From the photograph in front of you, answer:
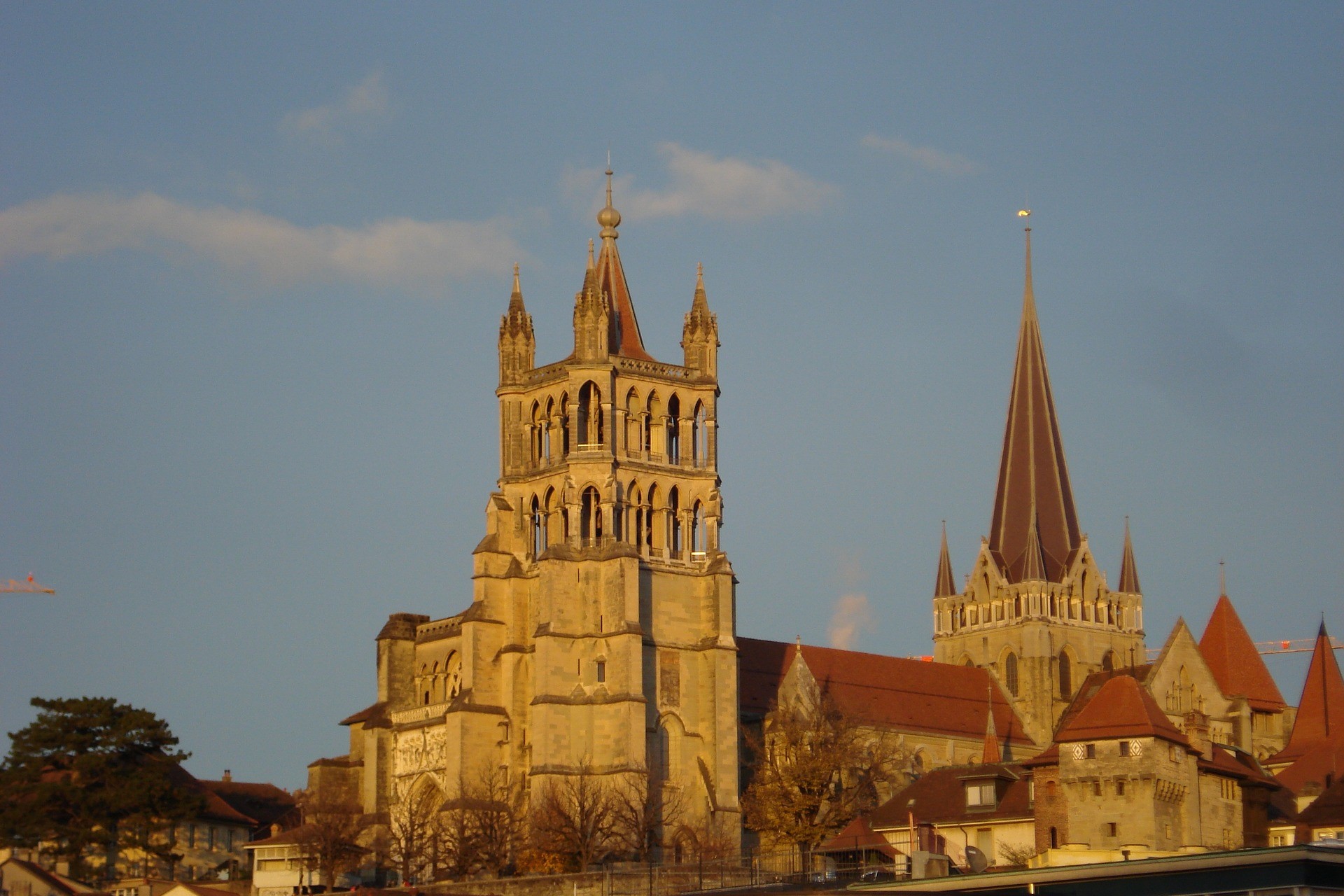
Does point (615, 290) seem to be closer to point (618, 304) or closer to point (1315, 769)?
point (618, 304)

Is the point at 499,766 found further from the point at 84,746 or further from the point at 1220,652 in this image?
the point at 1220,652

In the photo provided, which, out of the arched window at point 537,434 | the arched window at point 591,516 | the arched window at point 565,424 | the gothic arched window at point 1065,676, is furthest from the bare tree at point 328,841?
the gothic arched window at point 1065,676

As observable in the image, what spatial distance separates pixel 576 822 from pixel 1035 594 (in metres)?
43.1

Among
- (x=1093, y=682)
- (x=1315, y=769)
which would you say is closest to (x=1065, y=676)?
(x=1093, y=682)

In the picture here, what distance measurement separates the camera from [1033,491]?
133 meters

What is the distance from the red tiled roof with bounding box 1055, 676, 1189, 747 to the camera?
8212cm

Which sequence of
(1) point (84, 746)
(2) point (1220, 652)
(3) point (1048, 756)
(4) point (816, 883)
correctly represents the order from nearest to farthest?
(4) point (816, 883)
(3) point (1048, 756)
(1) point (84, 746)
(2) point (1220, 652)

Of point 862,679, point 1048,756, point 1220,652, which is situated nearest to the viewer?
point 1048,756

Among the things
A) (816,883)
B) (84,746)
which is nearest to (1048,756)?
(816,883)

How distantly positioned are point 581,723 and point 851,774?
1135cm

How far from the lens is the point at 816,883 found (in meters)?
78.4

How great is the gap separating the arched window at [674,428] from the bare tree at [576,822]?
1496 centimetres

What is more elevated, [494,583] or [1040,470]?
[1040,470]

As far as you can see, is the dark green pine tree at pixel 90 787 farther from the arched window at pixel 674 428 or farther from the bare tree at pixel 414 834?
the arched window at pixel 674 428
